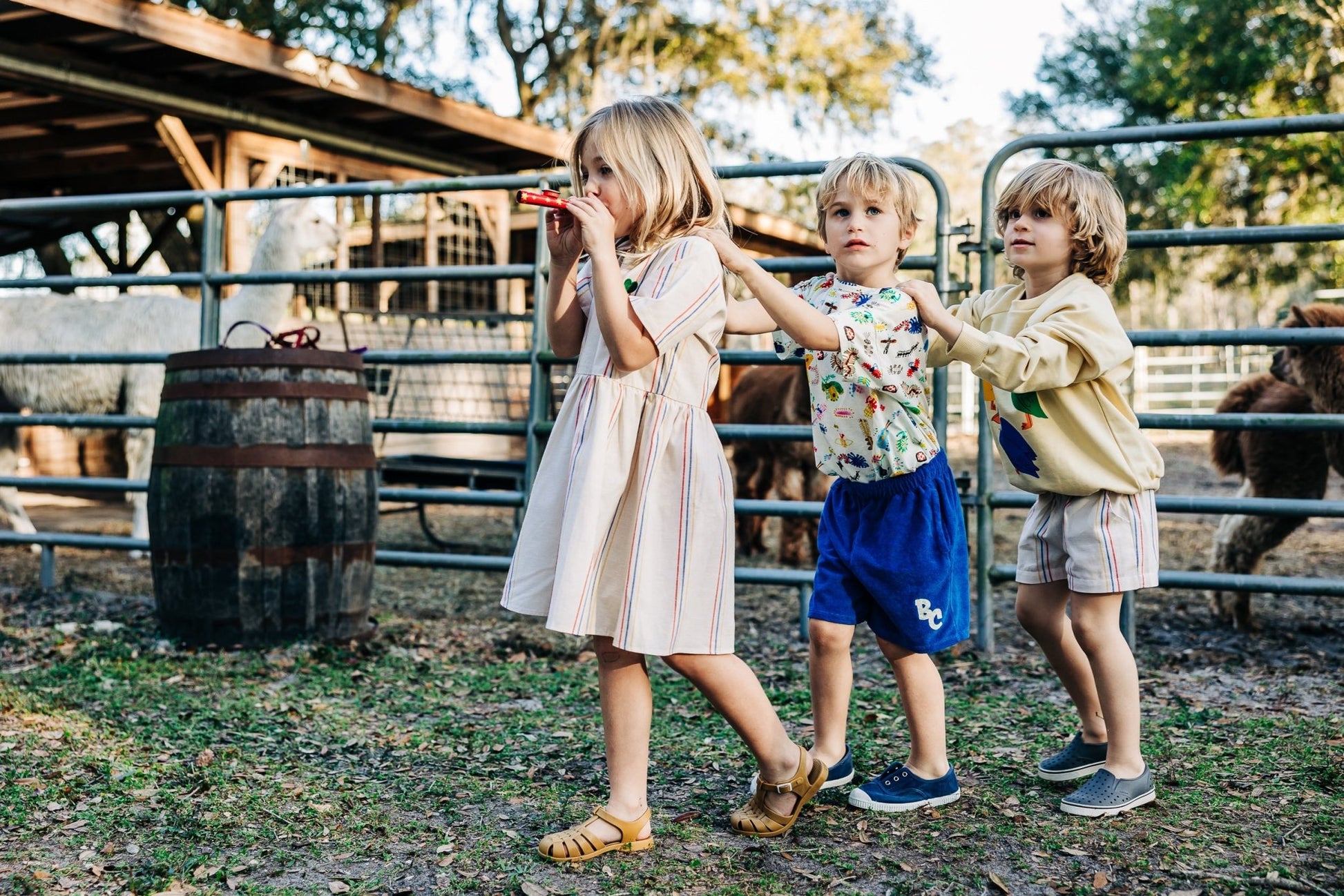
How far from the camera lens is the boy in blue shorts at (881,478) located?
2.33 meters

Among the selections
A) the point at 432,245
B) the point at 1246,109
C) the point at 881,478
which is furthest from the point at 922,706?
the point at 1246,109

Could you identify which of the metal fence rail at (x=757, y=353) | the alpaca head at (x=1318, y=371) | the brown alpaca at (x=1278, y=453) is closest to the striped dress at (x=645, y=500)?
the metal fence rail at (x=757, y=353)

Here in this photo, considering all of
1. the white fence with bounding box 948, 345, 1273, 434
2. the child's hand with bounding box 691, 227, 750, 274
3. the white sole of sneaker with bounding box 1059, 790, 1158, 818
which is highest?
the white fence with bounding box 948, 345, 1273, 434

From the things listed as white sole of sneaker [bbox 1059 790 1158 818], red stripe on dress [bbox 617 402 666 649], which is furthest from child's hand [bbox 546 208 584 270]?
white sole of sneaker [bbox 1059 790 1158 818]

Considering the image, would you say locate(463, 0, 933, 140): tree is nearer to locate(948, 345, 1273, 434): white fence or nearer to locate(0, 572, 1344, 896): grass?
locate(948, 345, 1273, 434): white fence

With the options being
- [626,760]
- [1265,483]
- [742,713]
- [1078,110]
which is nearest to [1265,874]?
[742,713]

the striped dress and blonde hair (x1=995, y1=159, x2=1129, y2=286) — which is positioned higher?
blonde hair (x1=995, y1=159, x2=1129, y2=286)

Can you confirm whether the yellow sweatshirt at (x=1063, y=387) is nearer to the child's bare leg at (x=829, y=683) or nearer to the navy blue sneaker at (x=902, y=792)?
the child's bare leg at (x=829, y=683)

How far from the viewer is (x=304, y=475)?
4.00 metres

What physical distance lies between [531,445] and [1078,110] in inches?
977

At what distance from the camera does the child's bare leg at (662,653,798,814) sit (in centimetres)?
220

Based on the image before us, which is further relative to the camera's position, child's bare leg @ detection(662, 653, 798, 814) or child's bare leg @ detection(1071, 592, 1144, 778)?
child's bare leg @ detection(1071, 592, 1144, 778)

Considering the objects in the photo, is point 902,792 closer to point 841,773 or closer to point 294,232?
point 841,773

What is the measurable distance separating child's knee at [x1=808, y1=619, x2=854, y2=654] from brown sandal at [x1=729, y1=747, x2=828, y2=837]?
0.73 ft
